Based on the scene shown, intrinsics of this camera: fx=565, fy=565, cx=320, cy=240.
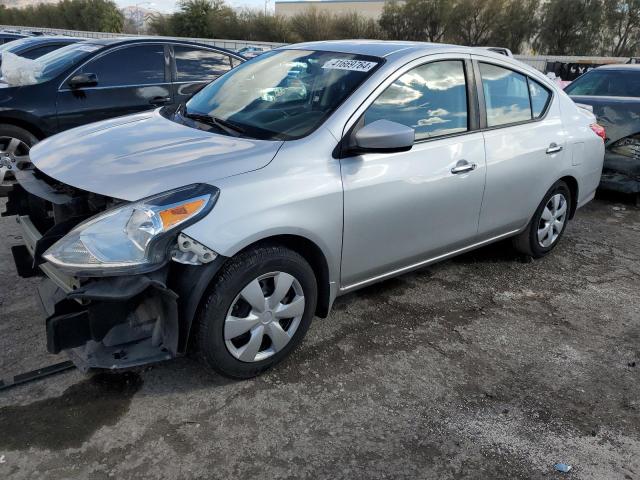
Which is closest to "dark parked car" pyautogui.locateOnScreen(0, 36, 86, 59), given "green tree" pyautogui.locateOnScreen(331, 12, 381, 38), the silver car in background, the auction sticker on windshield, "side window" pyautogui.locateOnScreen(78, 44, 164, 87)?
"side window" pyautogui.locateOnScreen(78, 44, 164, 87)

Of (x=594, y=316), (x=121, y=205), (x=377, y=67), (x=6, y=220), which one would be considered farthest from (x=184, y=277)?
(x=6, y=220)

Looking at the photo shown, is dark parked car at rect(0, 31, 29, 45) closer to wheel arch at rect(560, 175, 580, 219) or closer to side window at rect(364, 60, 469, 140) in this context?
side window at rect(364, 60, 469, 140)

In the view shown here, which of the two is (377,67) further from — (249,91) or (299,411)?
(299,411)

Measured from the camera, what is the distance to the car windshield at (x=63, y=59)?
19.4 feet

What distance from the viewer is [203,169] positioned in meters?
2.63

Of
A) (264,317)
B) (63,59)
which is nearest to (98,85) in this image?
(63,59)

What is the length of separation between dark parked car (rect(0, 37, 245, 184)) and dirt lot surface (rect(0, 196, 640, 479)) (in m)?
2.49

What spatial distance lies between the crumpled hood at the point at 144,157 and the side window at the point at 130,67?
3100 mm

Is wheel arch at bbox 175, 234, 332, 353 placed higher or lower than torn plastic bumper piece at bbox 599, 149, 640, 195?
higher

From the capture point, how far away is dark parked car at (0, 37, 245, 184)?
566 cm

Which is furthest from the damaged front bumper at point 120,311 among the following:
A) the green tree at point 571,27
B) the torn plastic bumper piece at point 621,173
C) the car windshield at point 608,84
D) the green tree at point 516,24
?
the green tree at point 516,24

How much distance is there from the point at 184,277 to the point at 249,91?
1.56m

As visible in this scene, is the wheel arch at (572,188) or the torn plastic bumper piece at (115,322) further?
the wheel arch at (572,188)

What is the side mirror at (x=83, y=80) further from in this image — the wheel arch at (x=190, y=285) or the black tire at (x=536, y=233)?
the black tire at (x=536, y=233)
